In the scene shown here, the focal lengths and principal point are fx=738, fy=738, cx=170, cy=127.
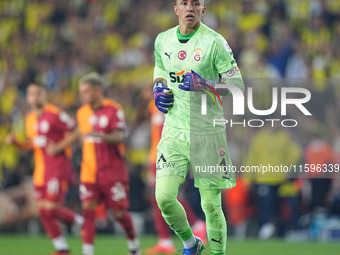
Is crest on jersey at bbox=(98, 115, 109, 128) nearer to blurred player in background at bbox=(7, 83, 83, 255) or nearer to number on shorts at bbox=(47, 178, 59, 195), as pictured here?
blurred player in background at bbox=(7, 83, 83, 255)

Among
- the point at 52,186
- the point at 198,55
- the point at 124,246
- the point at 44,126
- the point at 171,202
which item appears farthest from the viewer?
the point at 124,246

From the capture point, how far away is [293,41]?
46.6ft

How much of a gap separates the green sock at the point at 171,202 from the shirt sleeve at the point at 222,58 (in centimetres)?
100

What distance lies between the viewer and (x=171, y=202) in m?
6.16

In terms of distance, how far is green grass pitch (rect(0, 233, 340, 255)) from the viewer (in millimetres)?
10258

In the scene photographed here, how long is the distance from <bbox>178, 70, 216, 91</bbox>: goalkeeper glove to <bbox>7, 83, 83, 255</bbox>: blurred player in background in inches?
153

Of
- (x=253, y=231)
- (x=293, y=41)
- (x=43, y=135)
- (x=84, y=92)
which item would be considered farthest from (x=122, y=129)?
(x=293, y=41)

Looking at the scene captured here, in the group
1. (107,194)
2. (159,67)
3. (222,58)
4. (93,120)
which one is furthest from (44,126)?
(222,58)

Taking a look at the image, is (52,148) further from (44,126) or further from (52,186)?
(52,186)

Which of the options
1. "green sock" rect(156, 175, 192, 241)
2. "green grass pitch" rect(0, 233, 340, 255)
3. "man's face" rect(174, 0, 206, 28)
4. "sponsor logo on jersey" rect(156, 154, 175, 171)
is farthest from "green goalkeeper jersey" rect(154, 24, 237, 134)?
"green grass pitch" rect(0, 233, 340, 255)

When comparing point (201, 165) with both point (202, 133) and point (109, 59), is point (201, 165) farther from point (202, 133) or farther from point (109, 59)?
point (109, 59)

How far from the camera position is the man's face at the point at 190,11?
630cm

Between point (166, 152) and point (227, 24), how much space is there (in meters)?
9.32

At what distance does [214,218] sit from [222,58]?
4.53 ft
